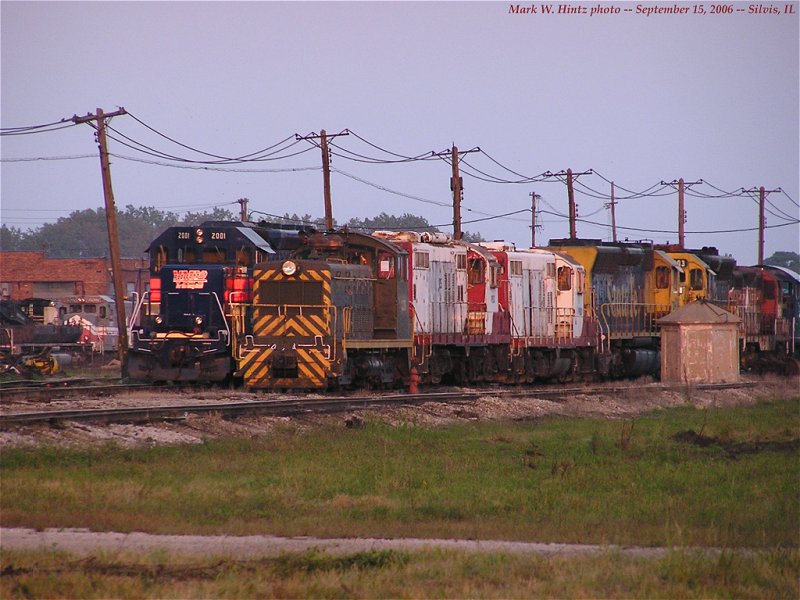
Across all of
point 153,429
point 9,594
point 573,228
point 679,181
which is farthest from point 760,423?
point 679,181

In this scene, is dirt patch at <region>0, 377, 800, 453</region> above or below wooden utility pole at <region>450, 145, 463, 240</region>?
below

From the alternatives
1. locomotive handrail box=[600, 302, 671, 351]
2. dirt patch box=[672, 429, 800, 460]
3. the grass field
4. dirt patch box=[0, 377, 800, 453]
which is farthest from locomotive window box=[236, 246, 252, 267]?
locomotive handrail box=[600, 302, 671, 351]

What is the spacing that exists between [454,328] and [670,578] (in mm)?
18851

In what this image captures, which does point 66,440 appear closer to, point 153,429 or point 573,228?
point 153,429

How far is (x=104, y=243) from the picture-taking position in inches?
6107

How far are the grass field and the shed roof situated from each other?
1430cm

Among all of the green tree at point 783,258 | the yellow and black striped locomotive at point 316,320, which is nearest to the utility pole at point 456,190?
the yellow and black striped locomotive at point 316,320

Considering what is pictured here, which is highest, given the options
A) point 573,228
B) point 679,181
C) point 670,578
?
→ point 679,181

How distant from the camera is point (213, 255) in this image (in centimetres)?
2562

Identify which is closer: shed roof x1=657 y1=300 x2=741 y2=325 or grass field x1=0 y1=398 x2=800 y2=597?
grass field x1=0 y1=398 x2=800 y2=597

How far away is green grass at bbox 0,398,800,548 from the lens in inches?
452

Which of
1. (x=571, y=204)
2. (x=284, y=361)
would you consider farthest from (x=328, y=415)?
(x=571, y=204)

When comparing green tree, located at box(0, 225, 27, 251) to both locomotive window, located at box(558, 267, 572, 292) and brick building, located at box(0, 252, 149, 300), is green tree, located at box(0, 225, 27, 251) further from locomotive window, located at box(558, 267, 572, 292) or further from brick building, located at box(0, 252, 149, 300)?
locomotive window, located at box(558, 267, 572, 292)

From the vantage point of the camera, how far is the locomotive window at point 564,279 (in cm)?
3266
